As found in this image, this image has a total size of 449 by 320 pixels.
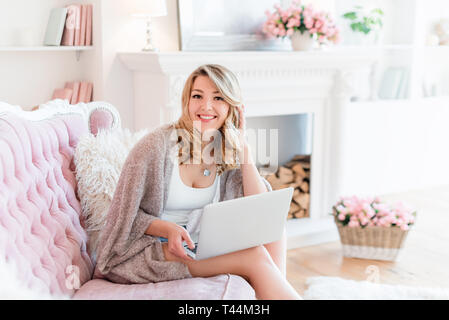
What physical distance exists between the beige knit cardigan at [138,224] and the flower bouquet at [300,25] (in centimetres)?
181

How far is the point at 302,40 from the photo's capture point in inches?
129

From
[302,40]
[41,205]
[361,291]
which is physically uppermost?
[302,40]

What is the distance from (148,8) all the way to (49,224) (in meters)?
1.61

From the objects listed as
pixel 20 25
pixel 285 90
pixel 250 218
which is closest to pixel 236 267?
pixel 250 218

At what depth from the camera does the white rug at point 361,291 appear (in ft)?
8.25

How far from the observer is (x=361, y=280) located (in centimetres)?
283

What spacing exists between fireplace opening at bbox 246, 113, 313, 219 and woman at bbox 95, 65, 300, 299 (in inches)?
65.0

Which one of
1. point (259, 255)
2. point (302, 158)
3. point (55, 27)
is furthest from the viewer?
point (302, 158)

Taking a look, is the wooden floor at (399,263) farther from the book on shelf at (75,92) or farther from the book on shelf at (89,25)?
the book on shelf at (89,25)

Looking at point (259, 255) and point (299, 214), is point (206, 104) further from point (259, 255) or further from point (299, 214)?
point (299, 214)

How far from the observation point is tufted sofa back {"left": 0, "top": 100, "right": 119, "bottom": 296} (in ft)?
4.63

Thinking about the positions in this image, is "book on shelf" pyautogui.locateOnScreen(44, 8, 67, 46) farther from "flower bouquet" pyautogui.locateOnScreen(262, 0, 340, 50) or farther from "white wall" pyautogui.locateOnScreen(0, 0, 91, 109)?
"flower bouquet" pyautogui.locateOnScreen(262, 0, 340, 50)

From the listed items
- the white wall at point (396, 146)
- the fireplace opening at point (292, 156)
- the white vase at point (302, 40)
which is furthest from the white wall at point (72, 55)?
the white wall at point (396, 146)

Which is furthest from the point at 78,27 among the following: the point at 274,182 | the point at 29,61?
the point at 274,182
